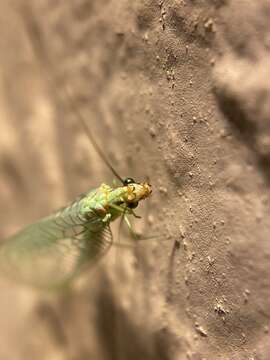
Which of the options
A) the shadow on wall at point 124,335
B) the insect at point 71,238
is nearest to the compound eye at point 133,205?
the insect at point 71,238

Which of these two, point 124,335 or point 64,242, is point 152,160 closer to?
point 64,242

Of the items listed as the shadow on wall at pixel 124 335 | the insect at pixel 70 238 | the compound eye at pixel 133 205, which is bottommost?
the shadow on wall at pixel 124 335

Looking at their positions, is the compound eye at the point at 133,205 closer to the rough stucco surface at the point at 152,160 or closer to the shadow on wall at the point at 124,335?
the rough stucco surface at the point at 152,160

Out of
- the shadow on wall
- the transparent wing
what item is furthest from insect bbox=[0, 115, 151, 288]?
the shadow on wall

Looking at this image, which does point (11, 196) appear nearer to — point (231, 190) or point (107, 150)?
point (107, 150)

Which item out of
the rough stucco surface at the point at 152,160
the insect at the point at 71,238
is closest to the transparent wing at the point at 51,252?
the insect at the point at 71,238

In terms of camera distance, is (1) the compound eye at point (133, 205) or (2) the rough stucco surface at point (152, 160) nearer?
(2) the rough stucco surface at point (152, 160)

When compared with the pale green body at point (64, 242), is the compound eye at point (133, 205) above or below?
below

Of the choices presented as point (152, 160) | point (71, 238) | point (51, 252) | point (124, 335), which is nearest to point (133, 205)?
point (152, 160)
